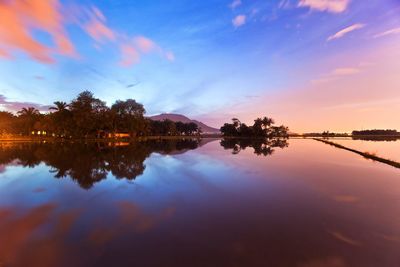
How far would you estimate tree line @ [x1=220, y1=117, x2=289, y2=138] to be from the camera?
154 m

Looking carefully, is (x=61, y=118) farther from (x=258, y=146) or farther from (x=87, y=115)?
(x=258, y=146)

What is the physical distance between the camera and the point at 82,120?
78.6 m

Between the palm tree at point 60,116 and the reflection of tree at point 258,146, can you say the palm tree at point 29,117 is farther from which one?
the reflection of tree at point 258,146

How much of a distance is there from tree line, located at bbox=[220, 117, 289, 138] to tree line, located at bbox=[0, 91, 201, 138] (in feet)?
216

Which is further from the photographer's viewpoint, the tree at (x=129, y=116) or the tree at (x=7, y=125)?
the tree at (x=129, y=116)

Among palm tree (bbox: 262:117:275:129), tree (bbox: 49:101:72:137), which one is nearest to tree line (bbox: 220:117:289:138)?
palm tree (bbox: 262:117:275:129)

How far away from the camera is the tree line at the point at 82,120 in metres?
81.7

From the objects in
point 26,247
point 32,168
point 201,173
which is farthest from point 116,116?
point 26,247

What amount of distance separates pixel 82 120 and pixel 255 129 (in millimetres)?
97989

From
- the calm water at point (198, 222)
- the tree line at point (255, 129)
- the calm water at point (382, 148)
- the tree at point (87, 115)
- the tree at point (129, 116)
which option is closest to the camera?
the calm water at point (198, 222)

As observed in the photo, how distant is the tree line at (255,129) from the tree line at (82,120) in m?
65.7

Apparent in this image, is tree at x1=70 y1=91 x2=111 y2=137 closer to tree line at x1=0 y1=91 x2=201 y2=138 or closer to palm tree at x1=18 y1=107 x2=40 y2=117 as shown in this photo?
tree line at x1=0 y1=91 x2=201 y2=138

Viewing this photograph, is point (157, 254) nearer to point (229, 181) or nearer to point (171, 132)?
point (229, 181)

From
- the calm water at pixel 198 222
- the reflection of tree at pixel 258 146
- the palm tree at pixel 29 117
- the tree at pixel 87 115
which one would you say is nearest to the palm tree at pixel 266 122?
the reflection of tree at pixel 258 146
